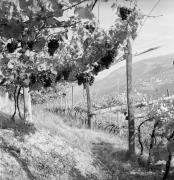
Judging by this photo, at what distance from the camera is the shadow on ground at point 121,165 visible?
16608 mm

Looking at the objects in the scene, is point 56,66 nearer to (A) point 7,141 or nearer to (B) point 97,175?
(A) point 7,141

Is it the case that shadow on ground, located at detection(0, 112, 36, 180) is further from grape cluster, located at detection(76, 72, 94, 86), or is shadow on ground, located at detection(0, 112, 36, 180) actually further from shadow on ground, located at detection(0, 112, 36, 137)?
grape cluster, located at detection(76, 72, 94, 86)

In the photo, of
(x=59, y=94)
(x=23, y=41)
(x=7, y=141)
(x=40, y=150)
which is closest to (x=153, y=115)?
(x=40, y=150)

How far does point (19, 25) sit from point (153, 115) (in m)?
11.9

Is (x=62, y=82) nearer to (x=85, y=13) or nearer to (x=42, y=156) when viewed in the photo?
(x=42, y=156)

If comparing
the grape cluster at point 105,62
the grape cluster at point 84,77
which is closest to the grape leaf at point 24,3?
the grape cluster at point 105,62

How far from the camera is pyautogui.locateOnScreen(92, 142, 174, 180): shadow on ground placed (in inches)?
654

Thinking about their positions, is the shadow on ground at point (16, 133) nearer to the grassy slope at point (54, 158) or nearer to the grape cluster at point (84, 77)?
the grassy slope at point (54, 158)

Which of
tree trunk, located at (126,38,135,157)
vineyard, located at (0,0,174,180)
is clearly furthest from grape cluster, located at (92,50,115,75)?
tree trunk, located at (126,38,135,157)

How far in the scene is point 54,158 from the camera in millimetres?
15000

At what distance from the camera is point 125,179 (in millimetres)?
16094

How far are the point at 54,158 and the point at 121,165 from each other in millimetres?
4143

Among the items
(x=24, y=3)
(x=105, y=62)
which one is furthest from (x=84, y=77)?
(x=24, y=3)

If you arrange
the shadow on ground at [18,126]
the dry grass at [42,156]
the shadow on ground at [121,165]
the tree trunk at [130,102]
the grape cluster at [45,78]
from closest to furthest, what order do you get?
the grape cluster at [45,78] < the dry grass at [42,156] < the shadow on ground at [18,126] < the shadow on ground at [121,165] < the tree trunk at [130,102]
